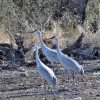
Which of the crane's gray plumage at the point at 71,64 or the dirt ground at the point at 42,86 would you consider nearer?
the dirt ground at the point at 42,86

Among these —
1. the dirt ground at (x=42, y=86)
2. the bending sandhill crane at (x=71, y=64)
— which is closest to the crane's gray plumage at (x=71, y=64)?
the bending sandhill crane at (x=71, y=64)

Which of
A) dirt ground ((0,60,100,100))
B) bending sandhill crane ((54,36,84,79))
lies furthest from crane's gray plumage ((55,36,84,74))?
dirt ground ((0,60,100,100))

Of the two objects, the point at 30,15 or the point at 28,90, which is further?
the point at 30,15

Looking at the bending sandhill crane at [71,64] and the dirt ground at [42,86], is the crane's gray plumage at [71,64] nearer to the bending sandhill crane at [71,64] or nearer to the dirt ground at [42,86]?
the bending sandhill crane at [71,64]

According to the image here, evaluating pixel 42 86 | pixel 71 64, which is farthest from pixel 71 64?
pixel 42 86

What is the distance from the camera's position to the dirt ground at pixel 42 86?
13.9m

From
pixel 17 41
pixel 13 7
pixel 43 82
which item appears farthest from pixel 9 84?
A: pixel 13 7

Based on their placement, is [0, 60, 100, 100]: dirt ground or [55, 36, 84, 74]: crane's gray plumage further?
[55, 36, 84, 74]: crane's gray plumage

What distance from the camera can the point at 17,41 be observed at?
20031 mm

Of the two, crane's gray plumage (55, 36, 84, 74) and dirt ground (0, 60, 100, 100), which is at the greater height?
crane's gray plumage (55, 36, 84, 74)

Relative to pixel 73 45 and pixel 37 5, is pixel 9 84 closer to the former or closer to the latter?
pixel 73 45

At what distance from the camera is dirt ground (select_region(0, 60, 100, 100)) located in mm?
13883

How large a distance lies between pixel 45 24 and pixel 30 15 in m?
1.39

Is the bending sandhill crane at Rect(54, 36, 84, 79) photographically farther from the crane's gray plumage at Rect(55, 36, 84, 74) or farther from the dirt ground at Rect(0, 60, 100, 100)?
the dirt ground at Rect(0, 60, 100, 100)
